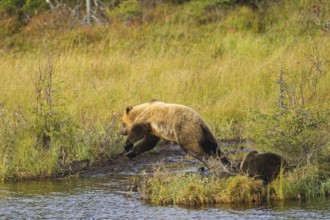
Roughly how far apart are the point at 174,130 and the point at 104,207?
1.64m

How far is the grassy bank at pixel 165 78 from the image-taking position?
9938 millimetres

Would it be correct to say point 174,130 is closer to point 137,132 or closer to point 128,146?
point 137,132

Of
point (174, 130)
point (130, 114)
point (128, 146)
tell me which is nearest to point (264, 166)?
point (174, 130)

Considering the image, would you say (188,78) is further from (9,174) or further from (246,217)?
(246,217)

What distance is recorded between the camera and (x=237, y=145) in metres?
11.9

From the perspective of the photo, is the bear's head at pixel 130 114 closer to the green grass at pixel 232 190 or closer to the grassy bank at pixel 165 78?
the grassy bank at pixel 165 78

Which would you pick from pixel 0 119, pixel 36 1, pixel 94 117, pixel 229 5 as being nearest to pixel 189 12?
pixel 229 5

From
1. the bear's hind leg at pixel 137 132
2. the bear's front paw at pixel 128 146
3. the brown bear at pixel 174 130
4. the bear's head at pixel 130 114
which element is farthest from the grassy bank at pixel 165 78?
the bear's hind leg at pixel 137 132

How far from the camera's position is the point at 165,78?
51.3ft

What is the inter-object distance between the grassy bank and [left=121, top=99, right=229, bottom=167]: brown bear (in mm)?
623

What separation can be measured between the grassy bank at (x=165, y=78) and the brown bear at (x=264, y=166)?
0.33 m

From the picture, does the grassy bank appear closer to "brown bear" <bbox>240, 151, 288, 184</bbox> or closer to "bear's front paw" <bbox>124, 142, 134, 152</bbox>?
"brown bear" <bbox>240, 151, 288, 184</bbox>

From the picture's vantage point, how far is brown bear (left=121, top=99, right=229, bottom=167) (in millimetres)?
9352

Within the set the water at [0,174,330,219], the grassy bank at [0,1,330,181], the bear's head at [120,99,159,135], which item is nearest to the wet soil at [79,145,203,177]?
the grassy bank at [0,1,330,181]
